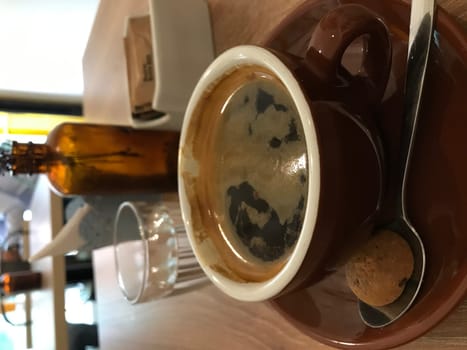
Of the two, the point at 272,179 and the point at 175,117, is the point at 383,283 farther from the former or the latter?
the point at 175,117

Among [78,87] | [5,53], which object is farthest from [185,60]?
[78,87]

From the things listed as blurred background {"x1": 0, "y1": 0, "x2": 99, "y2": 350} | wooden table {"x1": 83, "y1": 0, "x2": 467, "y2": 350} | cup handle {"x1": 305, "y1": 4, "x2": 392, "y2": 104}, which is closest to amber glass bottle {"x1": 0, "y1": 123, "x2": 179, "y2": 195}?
wooden table {"x1": 83, "y1": 0, "x2": 467, "y2": 350}

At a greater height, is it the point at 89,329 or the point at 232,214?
the point at 232,214

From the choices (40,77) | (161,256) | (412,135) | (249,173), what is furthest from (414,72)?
(40,77)

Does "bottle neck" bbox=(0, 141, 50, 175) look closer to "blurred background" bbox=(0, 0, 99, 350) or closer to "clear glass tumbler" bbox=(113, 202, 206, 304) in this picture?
"clear glass tumbler" bbox=(113, 202, 206, 304)

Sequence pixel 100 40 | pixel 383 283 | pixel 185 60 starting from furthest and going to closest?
1. pixel 100 40
2. pixel 185 60
3. pixel 383 283

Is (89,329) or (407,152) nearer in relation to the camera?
(407,152)
